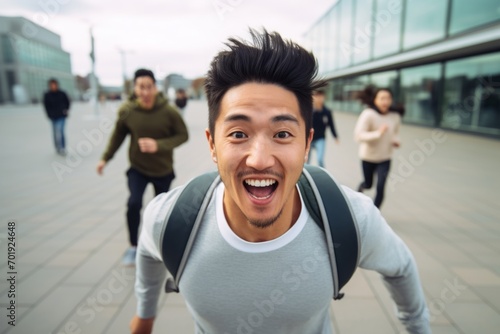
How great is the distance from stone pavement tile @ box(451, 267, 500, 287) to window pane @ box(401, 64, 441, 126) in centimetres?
1529

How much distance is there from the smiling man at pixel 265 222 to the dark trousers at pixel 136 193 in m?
2.16

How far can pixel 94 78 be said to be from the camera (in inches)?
773

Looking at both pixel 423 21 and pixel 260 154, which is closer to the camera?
pixel 260 154

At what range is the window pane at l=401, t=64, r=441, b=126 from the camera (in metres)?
16.6

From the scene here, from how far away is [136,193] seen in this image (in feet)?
11.1

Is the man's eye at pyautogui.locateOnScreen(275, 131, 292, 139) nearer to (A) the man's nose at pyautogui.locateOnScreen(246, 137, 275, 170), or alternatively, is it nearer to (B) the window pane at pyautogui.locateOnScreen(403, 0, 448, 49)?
(A) the man's nose at pyautogui.locateOnScreen(246, 137, 275, 170)

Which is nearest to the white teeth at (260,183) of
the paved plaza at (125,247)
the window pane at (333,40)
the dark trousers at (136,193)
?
the paved plaza at (125,247)

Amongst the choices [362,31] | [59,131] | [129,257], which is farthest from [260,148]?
[362,31]

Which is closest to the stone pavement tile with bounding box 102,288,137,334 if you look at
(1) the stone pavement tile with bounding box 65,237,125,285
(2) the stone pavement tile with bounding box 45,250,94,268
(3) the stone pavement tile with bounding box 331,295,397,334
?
(1) the stone pavement tile with bounding box 65,237,125,285

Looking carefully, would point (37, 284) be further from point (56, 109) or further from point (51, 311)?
point (56, 109)

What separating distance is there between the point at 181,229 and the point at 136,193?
2.28m

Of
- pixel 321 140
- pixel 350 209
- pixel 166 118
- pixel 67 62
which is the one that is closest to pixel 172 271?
pixel 350 209

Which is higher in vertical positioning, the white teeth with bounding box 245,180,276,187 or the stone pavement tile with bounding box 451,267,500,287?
the white teeth with bounding box 245,180,276,187

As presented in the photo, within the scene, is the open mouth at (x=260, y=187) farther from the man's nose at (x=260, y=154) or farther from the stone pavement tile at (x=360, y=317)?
the stone pavement tile at (x=360, y=317)
